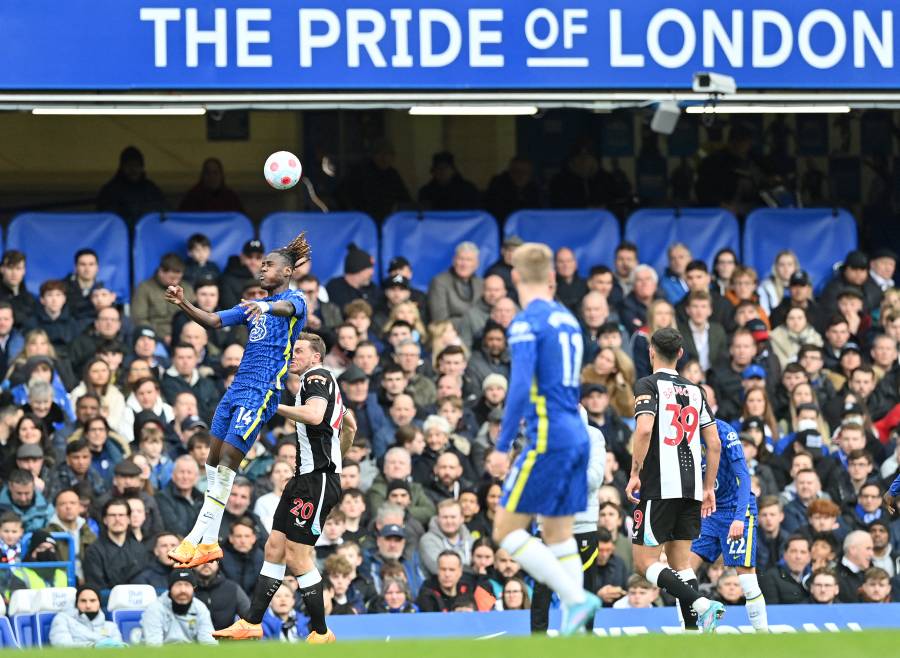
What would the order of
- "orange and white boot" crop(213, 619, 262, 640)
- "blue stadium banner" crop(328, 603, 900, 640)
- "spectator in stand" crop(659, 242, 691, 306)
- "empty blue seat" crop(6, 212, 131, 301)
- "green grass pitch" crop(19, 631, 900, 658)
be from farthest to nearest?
"spectator in stand" crop(659, 242, 691, 306)
"empty blue seat" crop(6, 212, 131, 301)
"blue stadium banner" crop(328, 603, 900, 640)
"orange and white boot" crop(213, 619, 262, 640)
"green grass pitch" crop(19, 631, 900, 658)

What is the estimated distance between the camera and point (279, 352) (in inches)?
493

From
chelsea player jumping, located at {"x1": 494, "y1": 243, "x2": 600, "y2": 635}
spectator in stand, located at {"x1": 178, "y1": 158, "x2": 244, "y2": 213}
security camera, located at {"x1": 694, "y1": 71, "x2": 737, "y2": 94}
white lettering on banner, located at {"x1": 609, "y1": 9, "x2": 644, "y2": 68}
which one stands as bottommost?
chelsea player jumping, located at {"x1": 494, "y1": 243, "x2": 600, "y2": 635}

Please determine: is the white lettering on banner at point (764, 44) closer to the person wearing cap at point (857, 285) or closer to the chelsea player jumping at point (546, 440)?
the person wearing cap at point (857, 285)

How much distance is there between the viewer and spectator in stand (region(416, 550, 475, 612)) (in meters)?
15.3

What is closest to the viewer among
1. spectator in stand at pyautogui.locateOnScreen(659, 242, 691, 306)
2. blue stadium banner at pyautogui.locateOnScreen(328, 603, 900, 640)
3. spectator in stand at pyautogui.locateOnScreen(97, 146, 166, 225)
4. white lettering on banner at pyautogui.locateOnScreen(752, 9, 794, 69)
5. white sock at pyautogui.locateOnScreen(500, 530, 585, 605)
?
white sock at pyautogui.locateOnScreen(500, 530, 585, 605)

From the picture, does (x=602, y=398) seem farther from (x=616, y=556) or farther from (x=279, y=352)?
(x=279, y=352)

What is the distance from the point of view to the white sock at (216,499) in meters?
12.5

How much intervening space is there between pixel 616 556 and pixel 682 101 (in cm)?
437

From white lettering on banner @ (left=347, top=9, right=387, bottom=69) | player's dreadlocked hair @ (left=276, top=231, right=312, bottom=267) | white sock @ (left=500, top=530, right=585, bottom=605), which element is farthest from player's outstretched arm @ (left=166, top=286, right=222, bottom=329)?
white lettering on banner @ (left=347, top=9, right=387, bottom=69)

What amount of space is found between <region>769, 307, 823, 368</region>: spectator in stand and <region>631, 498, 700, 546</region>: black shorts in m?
5.88

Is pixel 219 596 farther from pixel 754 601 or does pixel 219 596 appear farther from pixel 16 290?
pixel 16 290

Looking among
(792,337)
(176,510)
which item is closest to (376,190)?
(792,337)

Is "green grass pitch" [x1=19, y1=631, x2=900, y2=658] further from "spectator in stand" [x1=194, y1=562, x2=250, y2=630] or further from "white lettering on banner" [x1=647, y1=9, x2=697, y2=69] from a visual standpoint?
"white lettering on banner" [x1=647, y1=9, x2=697, y2=69]

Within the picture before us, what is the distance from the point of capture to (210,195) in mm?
19203
